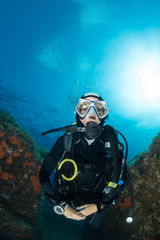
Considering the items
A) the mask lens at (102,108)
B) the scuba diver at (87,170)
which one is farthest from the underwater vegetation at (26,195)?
the mask lens at (102,108)

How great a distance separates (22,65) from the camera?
32781mm

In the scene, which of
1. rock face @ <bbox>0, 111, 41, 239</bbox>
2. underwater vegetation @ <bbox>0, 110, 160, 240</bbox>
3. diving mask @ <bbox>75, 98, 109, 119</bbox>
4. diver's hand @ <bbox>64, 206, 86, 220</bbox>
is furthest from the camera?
rock face @ <bbox>0, 111, 41, 239</bbox>

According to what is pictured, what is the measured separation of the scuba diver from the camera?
2.79 metres

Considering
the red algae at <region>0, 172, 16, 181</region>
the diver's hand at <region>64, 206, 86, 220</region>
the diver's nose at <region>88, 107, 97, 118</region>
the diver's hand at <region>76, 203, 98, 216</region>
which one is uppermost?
the diver's nose at <region>88, 107, 97, 118</region>

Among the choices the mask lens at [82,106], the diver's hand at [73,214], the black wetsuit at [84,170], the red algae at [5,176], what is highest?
the mask lens at [82,106]

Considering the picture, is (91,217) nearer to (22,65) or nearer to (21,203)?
(21,203)

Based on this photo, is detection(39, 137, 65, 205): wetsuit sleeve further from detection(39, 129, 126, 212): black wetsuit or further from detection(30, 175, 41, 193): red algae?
detection(30, 175, 41, 193): red algae

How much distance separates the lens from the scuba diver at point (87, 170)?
2785 mm

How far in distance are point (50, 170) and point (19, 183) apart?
118 inches

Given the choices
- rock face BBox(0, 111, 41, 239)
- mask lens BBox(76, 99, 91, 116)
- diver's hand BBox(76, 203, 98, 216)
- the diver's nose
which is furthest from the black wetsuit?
rock face BBox(0, 111, 41, 239)

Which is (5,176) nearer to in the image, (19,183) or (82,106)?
(19,183)

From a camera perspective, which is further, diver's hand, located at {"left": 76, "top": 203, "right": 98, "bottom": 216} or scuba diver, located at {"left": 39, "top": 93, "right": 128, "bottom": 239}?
scuba diver, located at {"left": 39, "top": 93, "right": 128, "bottom": 239}

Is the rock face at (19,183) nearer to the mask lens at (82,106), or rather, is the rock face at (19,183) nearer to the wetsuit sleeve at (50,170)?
the wetsuit sleeve at (50,170)

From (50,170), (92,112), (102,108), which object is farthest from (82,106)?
(50,170)
